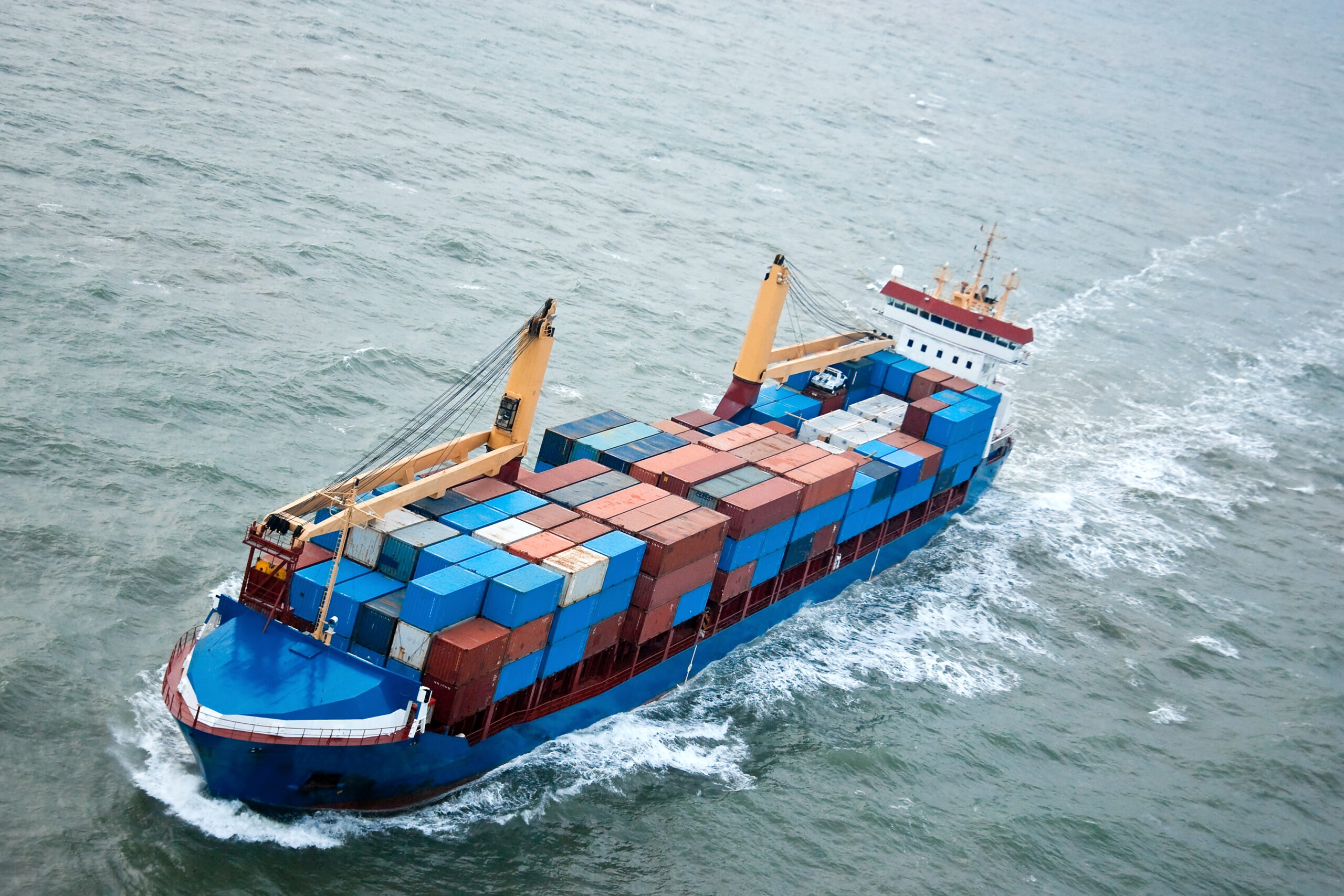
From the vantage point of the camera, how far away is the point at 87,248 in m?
45.9

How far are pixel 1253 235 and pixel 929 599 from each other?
6898 cm

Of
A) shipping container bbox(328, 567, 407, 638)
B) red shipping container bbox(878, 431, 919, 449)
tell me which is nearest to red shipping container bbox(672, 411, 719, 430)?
red shipping container bbox(878, 431, 919, 449)

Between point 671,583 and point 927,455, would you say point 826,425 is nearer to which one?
Result: point 927,455

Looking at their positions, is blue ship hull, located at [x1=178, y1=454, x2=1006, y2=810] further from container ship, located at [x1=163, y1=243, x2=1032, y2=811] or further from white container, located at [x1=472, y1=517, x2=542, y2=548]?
white container, located at [x1=472, y1=517, x2=542, y2=548]

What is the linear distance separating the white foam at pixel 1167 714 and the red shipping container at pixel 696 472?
1500 cm

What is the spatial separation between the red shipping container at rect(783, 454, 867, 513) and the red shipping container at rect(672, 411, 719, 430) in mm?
4219

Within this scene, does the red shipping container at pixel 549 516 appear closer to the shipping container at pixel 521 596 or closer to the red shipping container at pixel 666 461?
the shipping container at pixel 521 596

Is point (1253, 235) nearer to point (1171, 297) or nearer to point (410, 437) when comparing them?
point (1171, 297)

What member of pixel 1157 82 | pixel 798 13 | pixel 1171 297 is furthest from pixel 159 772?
pixel 1157 82

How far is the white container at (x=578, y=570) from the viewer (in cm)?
2741

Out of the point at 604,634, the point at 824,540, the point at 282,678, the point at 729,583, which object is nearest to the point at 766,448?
the point at 824,540

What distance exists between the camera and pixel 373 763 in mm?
25391

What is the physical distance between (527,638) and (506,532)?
336 cm

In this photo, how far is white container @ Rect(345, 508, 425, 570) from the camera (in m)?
27.9
